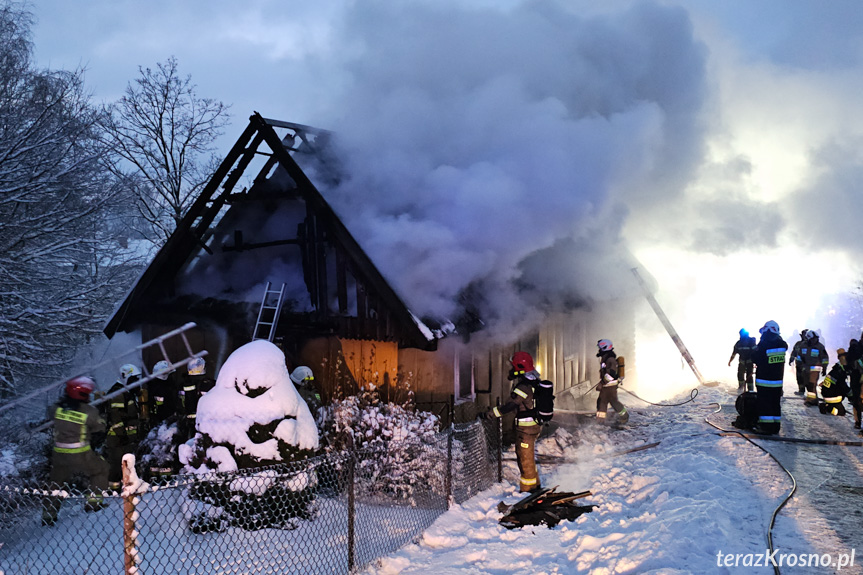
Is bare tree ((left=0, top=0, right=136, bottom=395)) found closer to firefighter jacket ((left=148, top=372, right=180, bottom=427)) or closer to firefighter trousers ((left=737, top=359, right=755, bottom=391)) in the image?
firefighter jacket ((left=148, top=372, right=180, bottom=427))

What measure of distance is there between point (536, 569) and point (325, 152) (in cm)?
927

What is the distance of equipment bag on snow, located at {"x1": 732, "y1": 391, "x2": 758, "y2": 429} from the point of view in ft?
29.9

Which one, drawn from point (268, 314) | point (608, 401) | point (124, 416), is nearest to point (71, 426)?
point (124, 416)

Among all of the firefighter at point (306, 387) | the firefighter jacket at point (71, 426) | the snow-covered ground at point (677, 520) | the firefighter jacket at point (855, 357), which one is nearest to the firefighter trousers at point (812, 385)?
the firefighter jacket at point (855, 357)

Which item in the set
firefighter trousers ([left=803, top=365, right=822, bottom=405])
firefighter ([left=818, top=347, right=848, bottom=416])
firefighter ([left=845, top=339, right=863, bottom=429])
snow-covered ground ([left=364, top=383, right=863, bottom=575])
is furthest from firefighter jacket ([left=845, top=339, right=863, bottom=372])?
firefighter trousers ([left=803, top=365, right=822, bottom=405])

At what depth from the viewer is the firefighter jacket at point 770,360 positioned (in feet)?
27.6

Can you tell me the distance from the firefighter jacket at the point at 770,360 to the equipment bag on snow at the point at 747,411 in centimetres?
58

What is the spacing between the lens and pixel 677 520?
5.31m

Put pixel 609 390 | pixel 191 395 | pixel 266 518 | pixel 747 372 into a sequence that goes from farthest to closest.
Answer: pixel 747 372, pixel 609 390, pixel 191 395, pixel 266 518

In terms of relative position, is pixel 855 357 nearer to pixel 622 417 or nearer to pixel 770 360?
pixel 770 360

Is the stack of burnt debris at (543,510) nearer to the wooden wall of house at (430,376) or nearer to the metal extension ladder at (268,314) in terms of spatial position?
the wooden wall of house at (430,376)

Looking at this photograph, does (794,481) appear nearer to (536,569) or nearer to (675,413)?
(536,569)

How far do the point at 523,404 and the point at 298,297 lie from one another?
15.1 feet

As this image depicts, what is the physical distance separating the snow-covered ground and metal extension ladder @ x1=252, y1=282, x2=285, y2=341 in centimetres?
428
